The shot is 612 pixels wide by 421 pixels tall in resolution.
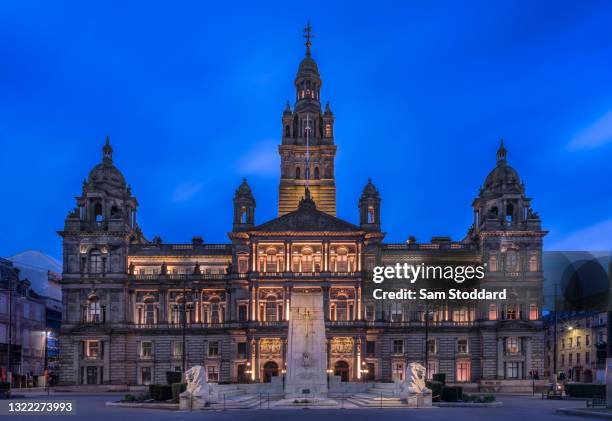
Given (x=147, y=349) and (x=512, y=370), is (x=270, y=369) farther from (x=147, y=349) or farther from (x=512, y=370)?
(x=512, y=370)

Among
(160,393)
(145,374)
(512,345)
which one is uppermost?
(512,345)

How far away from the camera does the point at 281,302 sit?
105m

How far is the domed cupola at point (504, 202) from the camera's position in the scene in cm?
10712

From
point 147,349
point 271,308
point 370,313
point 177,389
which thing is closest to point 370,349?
point 370,313

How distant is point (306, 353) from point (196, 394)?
10.7 meters

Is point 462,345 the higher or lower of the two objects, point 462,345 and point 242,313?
the lower

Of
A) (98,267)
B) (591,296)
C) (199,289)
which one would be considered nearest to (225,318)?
(199,289)

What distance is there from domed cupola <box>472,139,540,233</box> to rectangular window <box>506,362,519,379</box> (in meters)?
17.5

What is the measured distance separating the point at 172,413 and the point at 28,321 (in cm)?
7281

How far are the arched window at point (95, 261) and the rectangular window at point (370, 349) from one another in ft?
120

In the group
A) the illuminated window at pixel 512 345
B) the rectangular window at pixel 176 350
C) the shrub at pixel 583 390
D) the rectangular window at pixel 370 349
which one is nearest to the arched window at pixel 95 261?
the rectangular window at pixel 176 350

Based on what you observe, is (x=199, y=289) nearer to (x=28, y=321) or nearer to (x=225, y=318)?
(x=225, y=318)

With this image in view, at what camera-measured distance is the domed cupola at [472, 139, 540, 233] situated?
351ft

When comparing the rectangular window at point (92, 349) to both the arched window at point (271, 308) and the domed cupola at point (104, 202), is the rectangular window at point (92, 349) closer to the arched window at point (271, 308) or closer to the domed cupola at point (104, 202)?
the domed cupola at point (104, 202)
